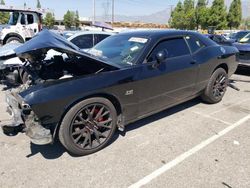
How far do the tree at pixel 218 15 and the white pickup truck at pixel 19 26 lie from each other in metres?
38.5

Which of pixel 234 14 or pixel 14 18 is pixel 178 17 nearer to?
pixel 234 14

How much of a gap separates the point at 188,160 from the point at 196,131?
2.89 feet

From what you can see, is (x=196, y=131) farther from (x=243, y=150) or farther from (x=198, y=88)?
(x=198, y=88)

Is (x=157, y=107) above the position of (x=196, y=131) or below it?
above

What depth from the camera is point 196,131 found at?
382cm

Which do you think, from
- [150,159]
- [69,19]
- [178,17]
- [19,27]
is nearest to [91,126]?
[150,159]

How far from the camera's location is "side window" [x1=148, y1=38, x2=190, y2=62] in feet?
12.2

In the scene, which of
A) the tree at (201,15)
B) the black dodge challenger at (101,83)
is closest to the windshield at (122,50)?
the black dodge challenger at (101,83)

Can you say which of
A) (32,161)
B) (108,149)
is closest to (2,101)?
(32,161)

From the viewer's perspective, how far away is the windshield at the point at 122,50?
3.57 meters

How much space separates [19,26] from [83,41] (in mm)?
6560

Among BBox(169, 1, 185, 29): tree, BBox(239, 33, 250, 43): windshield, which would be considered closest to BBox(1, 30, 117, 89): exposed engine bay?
BBox(239, 33, 250, 43): windshield

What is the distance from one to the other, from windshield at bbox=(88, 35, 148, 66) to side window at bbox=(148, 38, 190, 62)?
20 cm

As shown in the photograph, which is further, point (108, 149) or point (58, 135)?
point (108, 149)
